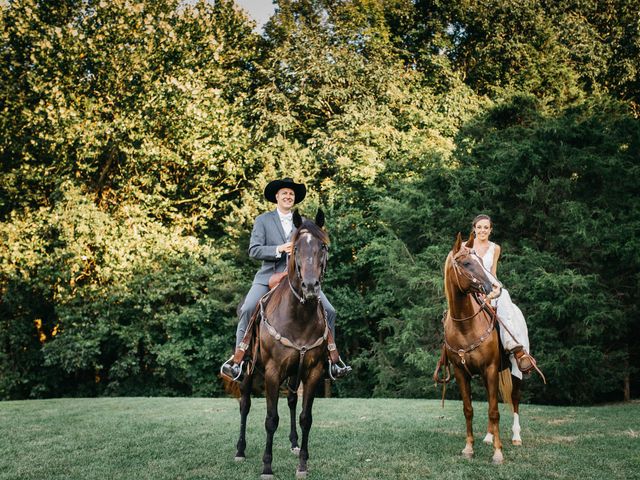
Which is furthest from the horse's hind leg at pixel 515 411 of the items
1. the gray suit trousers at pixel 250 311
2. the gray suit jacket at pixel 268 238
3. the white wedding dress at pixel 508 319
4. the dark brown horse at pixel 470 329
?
the gray suit jacket at pixel 268 238

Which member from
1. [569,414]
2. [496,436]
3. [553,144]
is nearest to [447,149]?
[553,144]

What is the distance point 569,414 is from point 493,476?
6.47 metres

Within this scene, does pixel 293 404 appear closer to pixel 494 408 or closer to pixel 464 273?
pixel 494 408

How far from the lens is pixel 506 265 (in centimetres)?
1688

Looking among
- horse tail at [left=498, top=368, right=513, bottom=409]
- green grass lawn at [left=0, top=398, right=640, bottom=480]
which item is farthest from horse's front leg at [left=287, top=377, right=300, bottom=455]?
horse tail at [left=498, top=368, right=513, bottom=409]

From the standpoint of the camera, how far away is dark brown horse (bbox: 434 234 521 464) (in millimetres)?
7203

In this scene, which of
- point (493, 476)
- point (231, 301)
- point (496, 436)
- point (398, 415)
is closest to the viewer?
point (493, 476)

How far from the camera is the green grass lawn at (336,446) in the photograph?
657 cm

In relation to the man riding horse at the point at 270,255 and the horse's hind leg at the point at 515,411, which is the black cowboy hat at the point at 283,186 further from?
the horse's hind leg at the point at 515,411

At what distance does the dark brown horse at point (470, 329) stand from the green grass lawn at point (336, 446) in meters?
0.67

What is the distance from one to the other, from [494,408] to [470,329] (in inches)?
39.5

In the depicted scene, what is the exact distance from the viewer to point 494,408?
7.38 metres

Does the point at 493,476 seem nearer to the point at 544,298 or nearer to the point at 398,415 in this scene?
the point at 398,415

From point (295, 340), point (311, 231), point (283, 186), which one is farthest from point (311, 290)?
point (283, 186)
